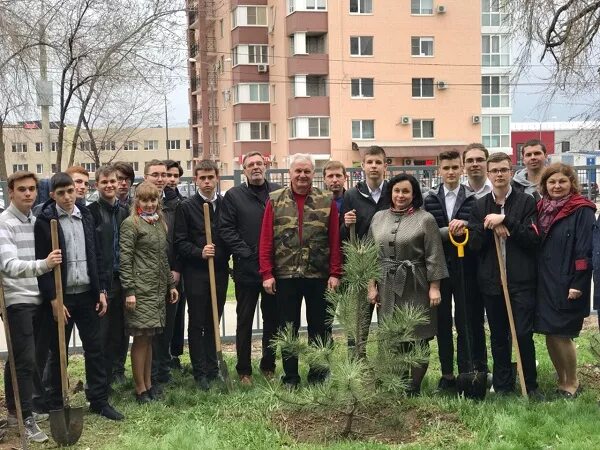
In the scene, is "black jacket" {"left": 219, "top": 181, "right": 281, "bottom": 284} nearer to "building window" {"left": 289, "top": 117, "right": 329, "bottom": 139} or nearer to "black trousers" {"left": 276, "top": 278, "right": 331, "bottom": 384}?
"black trousers" {"left": 276, "top": 278, "right": 331, "bottom": 384}

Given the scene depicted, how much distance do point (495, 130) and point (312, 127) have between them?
446 inches

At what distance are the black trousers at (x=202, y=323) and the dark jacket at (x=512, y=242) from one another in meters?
2.33

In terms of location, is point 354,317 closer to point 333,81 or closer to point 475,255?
point 475,255

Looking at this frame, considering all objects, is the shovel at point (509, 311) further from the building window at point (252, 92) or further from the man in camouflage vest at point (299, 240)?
the building window at point (252, 92)

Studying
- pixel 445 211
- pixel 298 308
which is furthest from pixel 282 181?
pixel 445 211

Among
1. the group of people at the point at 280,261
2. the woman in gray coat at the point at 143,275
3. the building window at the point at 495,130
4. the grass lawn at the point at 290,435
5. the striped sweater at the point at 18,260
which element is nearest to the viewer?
the grass lawn at the point at 290,435

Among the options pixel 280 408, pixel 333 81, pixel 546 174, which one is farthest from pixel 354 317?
pixel 333 81

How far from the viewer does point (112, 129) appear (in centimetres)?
3844

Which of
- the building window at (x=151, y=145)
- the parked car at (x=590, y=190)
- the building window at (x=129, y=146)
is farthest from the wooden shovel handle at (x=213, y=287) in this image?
the building window at (x=151, y=145)

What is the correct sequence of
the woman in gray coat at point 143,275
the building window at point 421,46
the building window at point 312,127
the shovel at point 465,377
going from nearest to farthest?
the shovel at point 465,377 < the woman in gray coat at point 143,275 < the building window at point 312,127 < the building window at point 421,46

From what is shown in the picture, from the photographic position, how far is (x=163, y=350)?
7.39 meters

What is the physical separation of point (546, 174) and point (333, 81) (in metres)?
39.4

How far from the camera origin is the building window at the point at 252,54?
49.3 meters

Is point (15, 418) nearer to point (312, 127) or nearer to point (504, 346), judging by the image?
point (504, 346)
